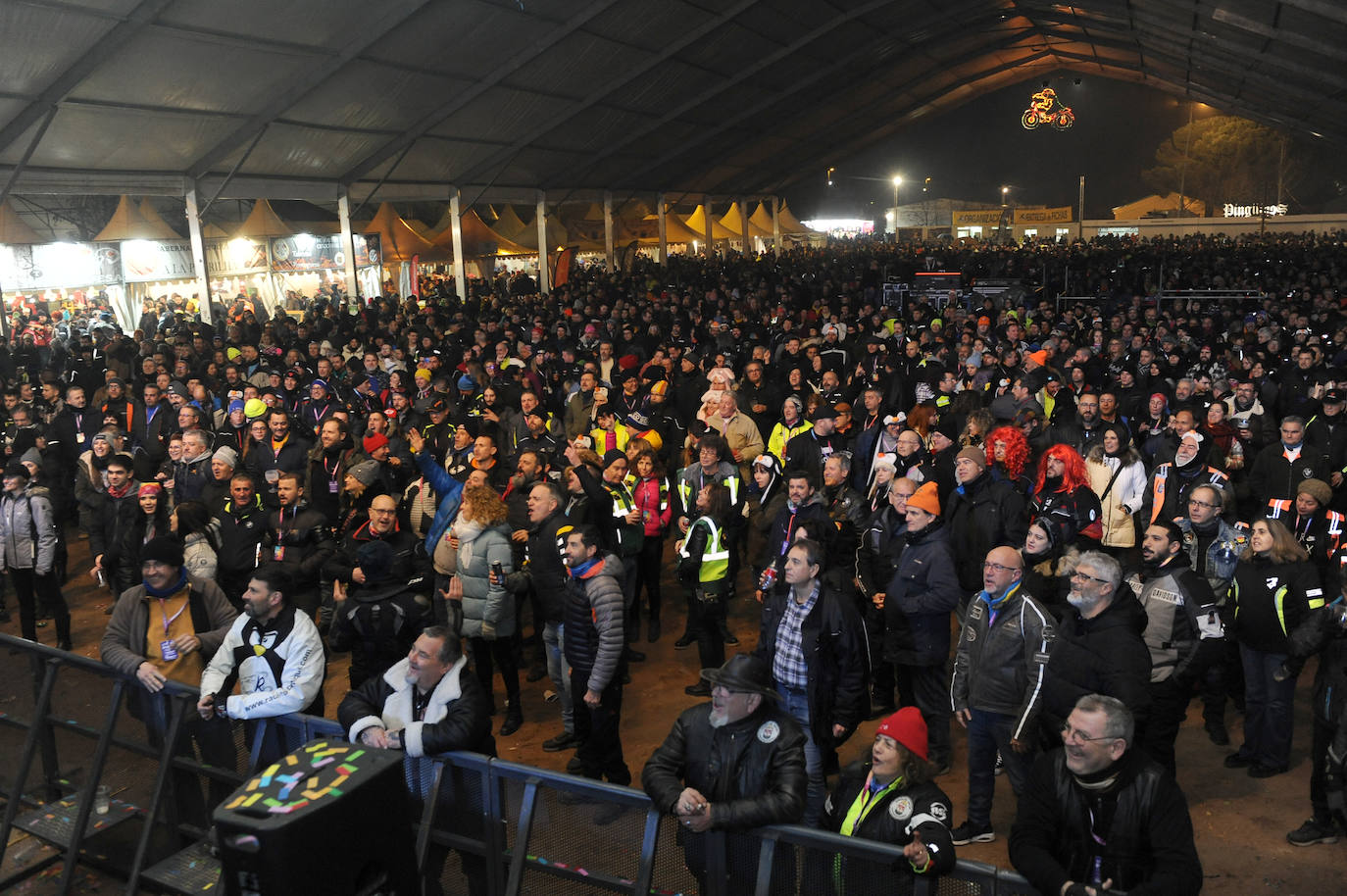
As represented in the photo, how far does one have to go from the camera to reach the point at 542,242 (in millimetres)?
28016

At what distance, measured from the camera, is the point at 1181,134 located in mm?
59188

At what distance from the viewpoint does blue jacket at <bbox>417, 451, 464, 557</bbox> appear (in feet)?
21.1

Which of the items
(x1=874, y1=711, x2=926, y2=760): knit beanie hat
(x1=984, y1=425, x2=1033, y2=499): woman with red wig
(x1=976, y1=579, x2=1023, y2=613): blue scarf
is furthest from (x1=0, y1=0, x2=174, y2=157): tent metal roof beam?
(x1=874, y1=711, x2=926, y2=760): knit beanie hat

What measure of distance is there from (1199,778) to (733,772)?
3.34 meters

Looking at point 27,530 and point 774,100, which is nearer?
point 27,530

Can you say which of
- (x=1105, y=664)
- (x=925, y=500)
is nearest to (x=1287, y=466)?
(x=925, y=500)

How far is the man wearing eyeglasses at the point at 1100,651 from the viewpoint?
13.0 ft

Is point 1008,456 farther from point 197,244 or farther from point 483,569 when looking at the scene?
point 197,244

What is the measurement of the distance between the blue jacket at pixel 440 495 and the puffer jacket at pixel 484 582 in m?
0.66

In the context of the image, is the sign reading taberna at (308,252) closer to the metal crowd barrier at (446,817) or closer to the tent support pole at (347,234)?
the tent support pole at (347,234)

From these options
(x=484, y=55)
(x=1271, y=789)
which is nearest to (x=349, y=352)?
(x=484, y=55)

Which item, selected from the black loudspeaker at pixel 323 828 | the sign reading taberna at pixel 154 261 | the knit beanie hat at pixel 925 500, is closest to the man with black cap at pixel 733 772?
the black loudspeaker at pixel 323 828

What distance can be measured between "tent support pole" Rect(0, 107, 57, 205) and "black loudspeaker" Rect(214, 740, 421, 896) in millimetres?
14144

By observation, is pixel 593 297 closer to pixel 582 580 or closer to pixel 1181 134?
pixel 582 580
